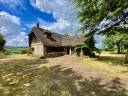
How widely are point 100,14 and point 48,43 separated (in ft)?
56.6

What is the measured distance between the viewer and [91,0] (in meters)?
21.6

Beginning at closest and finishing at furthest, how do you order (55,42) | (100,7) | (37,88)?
(37,88), (100,7), (55,42)

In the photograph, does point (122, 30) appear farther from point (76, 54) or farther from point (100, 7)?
point (76, 54)

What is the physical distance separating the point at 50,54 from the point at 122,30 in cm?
1860

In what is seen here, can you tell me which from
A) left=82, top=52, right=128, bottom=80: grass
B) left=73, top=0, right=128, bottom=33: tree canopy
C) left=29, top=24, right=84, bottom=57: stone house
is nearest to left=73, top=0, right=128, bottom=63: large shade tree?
left=73, top=0, right=128, bottom=33: tree canopy

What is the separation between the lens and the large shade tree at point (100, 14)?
67.2 feet

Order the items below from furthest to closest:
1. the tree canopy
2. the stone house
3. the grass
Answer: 1. the stone house
2. the tree canopy
3. the grass

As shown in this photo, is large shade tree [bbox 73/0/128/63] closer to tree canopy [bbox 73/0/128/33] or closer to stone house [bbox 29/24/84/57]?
tree canopy [bbox 73/0/128/33]

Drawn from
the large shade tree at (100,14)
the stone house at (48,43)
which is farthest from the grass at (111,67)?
the stone house at (48,43)

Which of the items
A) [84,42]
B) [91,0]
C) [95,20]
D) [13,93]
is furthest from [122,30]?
[13,93]

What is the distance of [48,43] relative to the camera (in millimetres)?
35688

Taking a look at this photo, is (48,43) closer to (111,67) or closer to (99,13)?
(99,13)

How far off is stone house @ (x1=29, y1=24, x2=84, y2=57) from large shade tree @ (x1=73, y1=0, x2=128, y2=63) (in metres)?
10.3

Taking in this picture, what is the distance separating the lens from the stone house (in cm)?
3522
